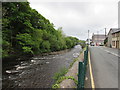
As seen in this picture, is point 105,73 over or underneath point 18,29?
underneath

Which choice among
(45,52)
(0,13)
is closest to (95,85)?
(0,13)

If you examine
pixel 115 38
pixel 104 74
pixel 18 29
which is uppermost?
pixel 18 29

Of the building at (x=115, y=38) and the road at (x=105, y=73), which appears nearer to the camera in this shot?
the road at (x=105, y=73)

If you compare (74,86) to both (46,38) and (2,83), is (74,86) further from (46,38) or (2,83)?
(46,38)

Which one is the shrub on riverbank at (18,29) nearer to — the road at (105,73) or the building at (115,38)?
the road at (105,73)

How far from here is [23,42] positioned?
17828 mm

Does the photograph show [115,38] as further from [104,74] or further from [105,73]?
[104,74]

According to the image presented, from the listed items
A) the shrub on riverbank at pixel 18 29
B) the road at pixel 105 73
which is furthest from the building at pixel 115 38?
the shrub on riverbank at pixel 18 29

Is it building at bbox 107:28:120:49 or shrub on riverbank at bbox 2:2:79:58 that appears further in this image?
building at bbox 107:28:120:49

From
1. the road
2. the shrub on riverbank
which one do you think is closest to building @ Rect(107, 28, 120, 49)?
the road

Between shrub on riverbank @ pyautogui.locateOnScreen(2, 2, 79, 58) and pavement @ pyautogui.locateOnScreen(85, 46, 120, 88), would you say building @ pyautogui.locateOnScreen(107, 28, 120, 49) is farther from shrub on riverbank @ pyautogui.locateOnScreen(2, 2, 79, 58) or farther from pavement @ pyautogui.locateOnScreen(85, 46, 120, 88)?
shrub on riverbank @ pyautogui.locateOnScreen(2, 2, 79, 58)

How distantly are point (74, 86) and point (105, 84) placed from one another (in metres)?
1.70

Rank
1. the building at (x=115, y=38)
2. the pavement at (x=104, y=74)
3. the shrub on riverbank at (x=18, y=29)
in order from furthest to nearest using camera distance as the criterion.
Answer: the building at (x=115, y=38)
the shrub on riverbank at (x=18, y=29)
the pavement at (x=104, y=74)

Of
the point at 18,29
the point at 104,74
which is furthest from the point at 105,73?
the point at 18,29
